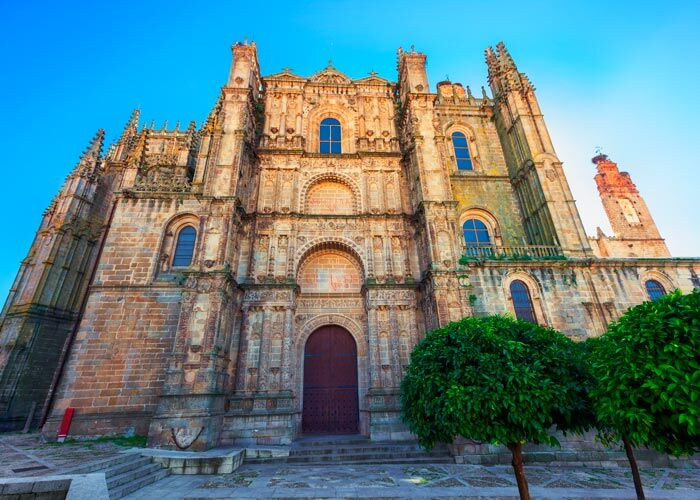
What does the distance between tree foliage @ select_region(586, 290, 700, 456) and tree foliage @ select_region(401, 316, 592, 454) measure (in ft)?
3.57

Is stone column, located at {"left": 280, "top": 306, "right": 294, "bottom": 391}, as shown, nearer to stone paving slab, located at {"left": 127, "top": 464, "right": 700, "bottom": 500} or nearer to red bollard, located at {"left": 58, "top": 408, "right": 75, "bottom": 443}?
stone paving slab, located at {"left": 127, "top": 464, "right": 700, "bottom": 500}

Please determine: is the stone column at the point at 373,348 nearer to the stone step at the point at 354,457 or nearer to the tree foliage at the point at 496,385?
the stone step at the point at 354,457

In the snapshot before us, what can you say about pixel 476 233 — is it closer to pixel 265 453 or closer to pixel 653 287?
pixel 653 287

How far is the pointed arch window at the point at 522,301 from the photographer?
14422mm

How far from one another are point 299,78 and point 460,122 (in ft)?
38.2

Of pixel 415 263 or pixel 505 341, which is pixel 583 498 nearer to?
pixel 505 341

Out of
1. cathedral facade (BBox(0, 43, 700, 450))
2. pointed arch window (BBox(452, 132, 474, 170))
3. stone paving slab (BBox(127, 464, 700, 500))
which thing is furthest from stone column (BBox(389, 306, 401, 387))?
pointed arch window (BBox(452, 132, 474, 170))

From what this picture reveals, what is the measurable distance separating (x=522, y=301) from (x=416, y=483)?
385 inches

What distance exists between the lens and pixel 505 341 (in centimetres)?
747

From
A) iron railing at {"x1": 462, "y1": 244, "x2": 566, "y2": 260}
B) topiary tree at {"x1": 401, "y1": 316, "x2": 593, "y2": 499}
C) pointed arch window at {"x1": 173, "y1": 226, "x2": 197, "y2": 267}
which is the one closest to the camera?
topiary tree at {"x1": 401, "y1": 316, "x2": 593, "y2": 499}

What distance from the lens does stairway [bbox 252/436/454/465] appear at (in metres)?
10.6

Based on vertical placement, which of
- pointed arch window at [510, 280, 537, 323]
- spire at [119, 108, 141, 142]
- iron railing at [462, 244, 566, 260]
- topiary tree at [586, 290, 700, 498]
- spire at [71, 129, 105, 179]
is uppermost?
spire at [119, 108, 141, 142]

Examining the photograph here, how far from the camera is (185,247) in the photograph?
15906 millimetres

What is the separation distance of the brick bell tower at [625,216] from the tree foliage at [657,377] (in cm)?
3732
